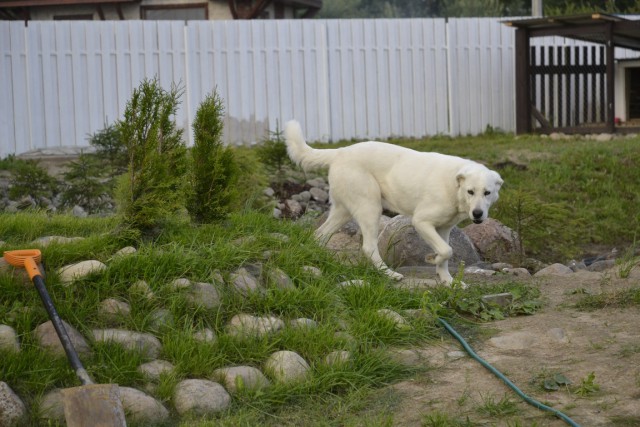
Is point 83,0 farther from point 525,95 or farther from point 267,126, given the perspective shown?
point 525,95

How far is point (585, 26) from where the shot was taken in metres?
17.3

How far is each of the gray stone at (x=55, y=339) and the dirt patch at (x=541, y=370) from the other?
1755mm

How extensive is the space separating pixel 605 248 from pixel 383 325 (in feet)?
20.8

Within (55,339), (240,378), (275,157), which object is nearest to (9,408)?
(55,339)

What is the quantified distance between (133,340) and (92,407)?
90 cm

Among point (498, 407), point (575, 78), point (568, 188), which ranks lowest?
point (498, 407)

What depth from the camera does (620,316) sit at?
21.8 feet

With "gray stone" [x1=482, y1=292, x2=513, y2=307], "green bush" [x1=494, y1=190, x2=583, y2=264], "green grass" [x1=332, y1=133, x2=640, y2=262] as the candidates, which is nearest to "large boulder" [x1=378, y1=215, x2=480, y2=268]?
"green bush" [x1=494, y1=190, x2=583, y2=264]

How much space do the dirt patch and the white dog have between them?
3.16 feet

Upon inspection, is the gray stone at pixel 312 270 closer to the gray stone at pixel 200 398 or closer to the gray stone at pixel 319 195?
the gray stone at pixel 200 398

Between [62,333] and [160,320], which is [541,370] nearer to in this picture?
[160,320]

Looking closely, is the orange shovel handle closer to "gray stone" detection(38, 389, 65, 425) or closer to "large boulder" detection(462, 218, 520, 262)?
"gray stone" detection(38, 389, 65, 425)

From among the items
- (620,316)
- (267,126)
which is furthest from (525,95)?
(620,316)

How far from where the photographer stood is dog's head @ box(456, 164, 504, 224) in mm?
7426
